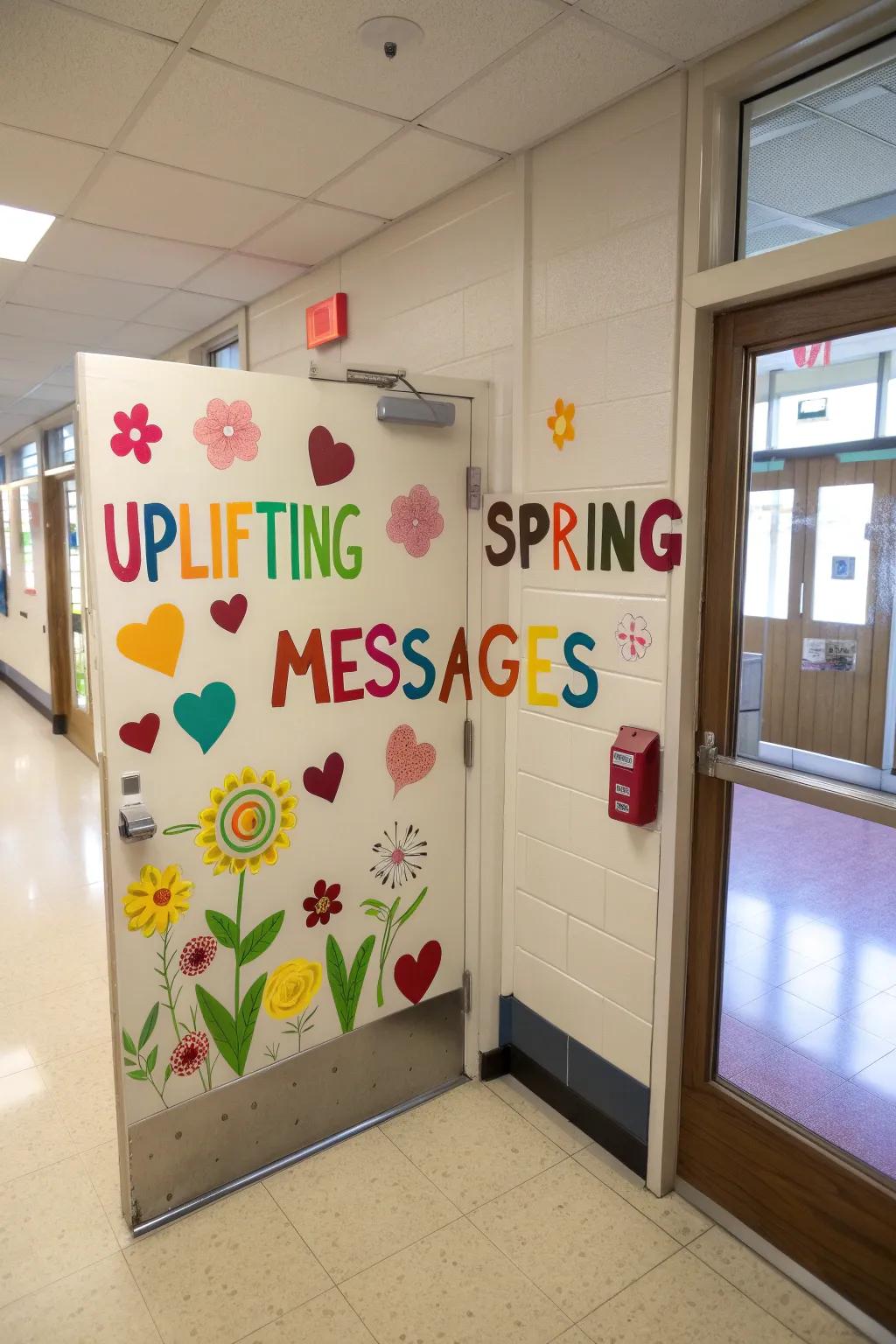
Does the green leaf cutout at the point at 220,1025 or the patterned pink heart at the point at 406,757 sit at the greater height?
the patterned pink heart at the point at 406,757

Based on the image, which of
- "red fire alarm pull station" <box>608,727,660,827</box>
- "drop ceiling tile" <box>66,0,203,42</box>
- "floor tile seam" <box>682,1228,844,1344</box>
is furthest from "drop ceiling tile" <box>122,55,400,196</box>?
"floor tile seam" <box>682,1228,844,1344</box>

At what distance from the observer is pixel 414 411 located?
2508mm

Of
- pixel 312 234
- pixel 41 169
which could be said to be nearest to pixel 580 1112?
pixel 312 234

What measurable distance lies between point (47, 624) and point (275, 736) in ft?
20.1

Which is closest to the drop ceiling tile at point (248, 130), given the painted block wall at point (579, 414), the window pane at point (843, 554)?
the painted block wall at point (579, 414)

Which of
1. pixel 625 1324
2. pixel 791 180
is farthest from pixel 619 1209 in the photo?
pixel 791 180

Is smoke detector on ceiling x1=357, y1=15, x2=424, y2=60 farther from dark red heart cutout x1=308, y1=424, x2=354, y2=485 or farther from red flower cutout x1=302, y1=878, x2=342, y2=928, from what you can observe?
red flower cutout x1=302, y1=878, x2=342, y2=928

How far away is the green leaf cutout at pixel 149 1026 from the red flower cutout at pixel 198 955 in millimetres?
115

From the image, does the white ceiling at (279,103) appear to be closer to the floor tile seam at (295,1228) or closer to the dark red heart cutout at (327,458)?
the dark red heart cutout at (327,458)

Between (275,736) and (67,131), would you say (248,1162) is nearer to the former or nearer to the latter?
(275,736)

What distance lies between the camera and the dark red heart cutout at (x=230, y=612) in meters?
2.27

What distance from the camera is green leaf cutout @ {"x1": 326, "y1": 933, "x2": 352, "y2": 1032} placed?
8.50ft

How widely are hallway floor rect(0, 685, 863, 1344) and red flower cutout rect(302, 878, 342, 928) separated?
0.70 metres

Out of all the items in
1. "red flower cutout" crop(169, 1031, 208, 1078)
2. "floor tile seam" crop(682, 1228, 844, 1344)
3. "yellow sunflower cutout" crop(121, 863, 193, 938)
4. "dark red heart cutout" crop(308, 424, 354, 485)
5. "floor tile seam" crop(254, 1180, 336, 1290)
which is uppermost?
"dark red heart cutout" crop(308, 424, 354, 485)
